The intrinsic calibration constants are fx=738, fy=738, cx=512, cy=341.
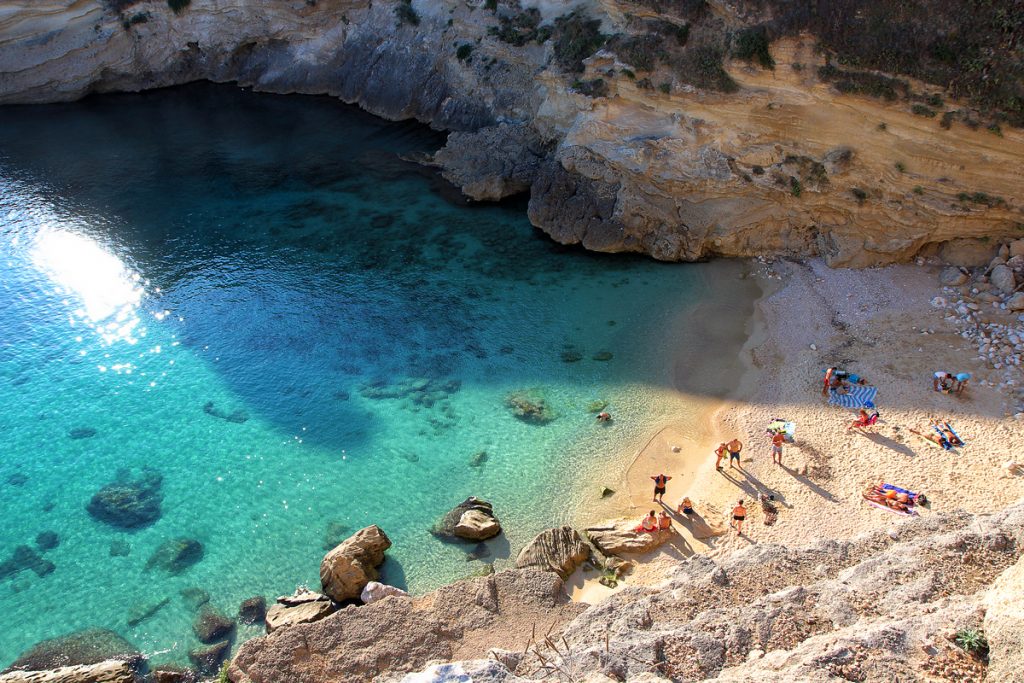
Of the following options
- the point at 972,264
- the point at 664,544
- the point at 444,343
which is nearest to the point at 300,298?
the point at 444,343

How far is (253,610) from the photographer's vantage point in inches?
733

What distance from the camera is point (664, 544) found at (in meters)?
19.8

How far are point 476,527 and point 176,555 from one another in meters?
8.24

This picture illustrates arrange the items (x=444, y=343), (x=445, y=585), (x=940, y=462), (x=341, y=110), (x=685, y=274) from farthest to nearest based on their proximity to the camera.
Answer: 1. (x=341, y=110)
2. (x=685, y=274)
3. (x=444, y=343)
4. (x=940, y=462)
5. (x=445, y=585)

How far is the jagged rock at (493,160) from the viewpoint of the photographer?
35.8 metres

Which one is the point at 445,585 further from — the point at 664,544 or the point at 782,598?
the point at 782,598

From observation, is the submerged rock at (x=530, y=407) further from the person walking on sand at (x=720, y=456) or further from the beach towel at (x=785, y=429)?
the beach towel at (x=785, y=429)

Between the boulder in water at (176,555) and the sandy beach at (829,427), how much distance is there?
419 inches

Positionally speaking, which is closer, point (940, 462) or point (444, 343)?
point (940, 462)

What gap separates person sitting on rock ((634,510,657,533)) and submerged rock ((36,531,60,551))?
1613 cm

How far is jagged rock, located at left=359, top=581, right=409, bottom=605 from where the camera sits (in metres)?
18.4

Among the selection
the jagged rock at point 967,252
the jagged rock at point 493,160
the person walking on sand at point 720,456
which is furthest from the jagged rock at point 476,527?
the jagged rock at point 967,252

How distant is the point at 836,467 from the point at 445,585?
11.6m

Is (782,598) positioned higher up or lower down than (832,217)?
lower down
